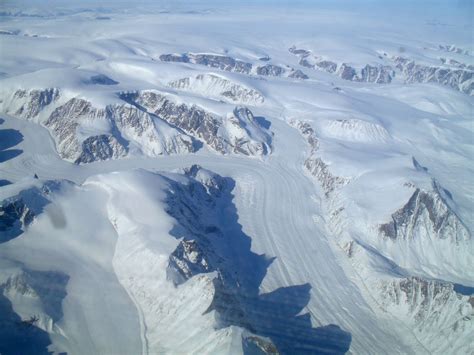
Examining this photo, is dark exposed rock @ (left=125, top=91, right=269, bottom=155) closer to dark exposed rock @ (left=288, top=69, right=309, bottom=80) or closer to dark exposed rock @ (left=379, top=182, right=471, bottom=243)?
dark exposed rock @ (left=379, top=182, right=471, bottom=243)

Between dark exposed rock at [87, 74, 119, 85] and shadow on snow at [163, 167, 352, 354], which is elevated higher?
dark exposed rock at [87, 74, 119, 85]

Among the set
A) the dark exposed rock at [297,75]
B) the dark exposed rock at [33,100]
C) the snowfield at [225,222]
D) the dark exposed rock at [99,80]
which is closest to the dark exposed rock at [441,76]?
the dark exposed rock at [297,75]

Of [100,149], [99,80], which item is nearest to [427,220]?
[100,149]

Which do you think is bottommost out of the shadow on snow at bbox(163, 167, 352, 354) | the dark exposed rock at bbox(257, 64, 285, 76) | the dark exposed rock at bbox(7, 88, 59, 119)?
the shadow on snow at bbox(163, 167, 352, 354)

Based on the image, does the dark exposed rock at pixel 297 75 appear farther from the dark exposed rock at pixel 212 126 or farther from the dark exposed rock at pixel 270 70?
the dark exposed rock at pixel 212 126

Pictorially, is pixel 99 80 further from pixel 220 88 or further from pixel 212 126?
pixel 212 126

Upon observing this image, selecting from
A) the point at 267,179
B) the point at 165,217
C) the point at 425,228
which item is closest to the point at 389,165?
the point at 425,228

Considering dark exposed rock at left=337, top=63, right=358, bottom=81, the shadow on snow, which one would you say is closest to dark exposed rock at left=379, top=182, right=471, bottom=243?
the shadow on snow

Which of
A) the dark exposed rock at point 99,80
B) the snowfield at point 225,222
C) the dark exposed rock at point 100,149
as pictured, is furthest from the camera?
the dark exposed rock at point 99,80
